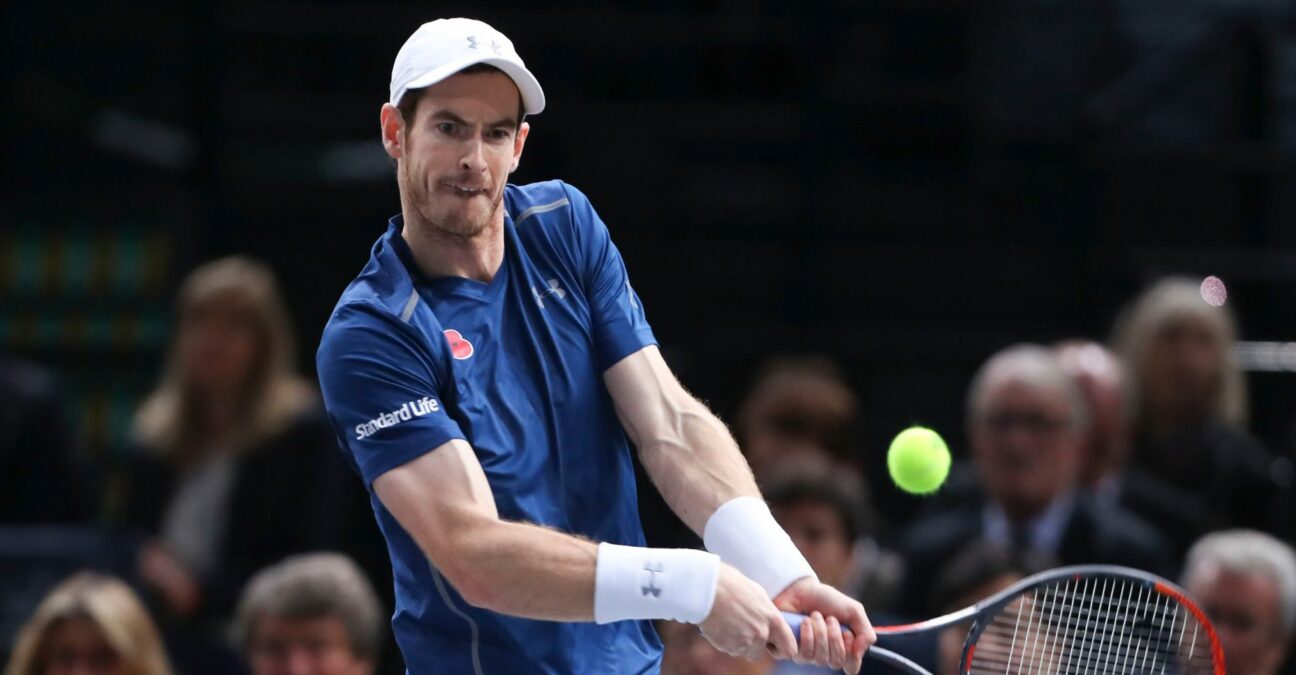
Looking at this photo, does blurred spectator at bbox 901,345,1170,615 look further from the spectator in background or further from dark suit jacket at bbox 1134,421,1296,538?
the spectator in background

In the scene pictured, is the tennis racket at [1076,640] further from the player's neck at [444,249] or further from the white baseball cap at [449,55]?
the white baseball cap at [449,55]

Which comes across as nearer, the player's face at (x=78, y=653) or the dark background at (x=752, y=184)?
the player's face at (x=78, y=653)

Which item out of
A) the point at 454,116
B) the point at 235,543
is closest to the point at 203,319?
the point at 235,543

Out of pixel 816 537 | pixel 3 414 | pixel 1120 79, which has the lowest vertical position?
pixel 816 537

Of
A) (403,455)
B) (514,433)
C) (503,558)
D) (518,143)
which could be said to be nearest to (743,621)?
(503,558)

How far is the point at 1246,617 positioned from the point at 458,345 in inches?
120

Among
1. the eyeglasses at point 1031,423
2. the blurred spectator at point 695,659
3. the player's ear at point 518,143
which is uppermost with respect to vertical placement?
the player's ear at point 518,143

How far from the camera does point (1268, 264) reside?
8.55 meters

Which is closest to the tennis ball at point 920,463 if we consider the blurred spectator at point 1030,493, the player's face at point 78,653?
the blurred spectator at point 1030,493

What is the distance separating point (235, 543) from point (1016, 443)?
2625mm

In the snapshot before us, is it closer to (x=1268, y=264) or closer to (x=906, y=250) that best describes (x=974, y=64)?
(x=906, y=250)

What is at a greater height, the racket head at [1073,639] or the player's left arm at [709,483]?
the player's left arm at [709,483]

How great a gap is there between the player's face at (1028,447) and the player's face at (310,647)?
84.4 inches

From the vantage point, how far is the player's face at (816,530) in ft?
20.7
